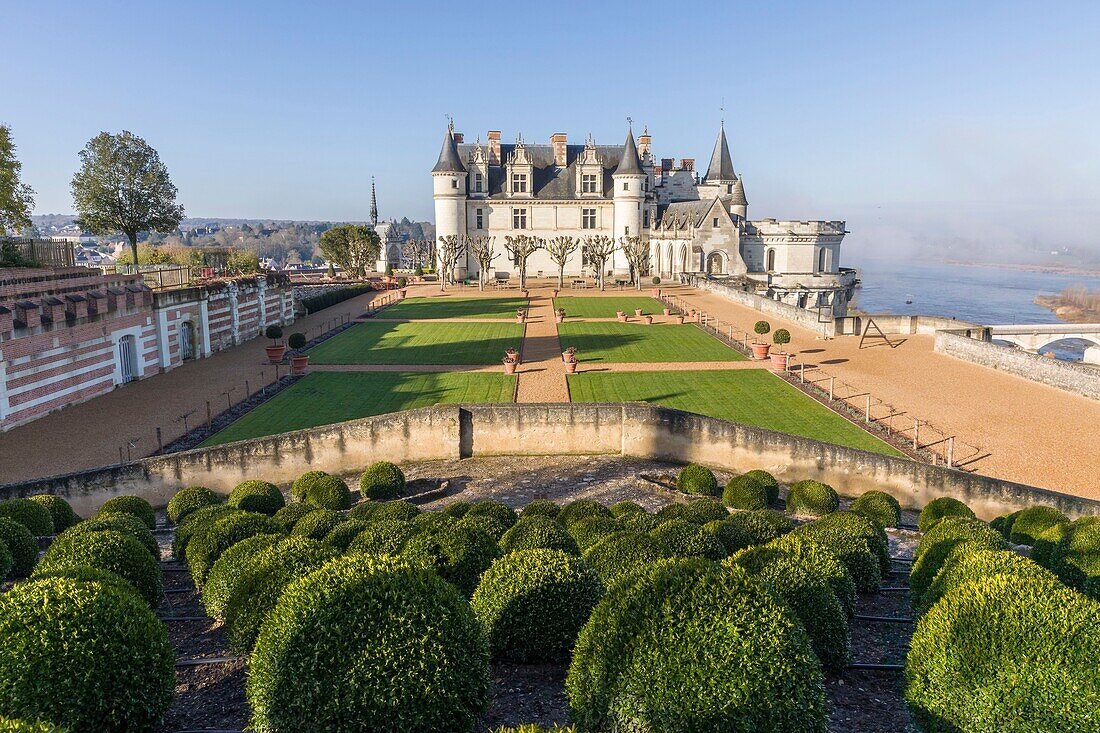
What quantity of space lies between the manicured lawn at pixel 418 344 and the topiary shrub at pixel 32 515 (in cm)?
1950

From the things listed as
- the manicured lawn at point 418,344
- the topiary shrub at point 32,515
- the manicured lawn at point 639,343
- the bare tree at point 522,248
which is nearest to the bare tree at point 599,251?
the bare tree at point 522,248

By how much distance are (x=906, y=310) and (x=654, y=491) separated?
9605 cm

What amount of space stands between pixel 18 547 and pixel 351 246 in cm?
7372

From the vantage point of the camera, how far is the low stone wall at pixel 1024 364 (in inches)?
1031

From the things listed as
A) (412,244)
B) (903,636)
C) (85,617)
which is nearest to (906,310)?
(412,244)

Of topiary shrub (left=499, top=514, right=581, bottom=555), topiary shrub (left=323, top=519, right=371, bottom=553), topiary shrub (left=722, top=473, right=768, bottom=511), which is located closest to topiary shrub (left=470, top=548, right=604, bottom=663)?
topiary shrub (left=499, top=514, right=581, bottom=555)

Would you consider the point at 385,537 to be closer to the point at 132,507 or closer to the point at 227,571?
the point at 227,571

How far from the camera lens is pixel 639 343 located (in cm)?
3797

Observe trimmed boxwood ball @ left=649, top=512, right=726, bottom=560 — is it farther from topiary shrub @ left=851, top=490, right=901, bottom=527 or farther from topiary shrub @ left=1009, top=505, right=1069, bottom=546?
topiary shrub @ left=1009, top=505, right=1069, bottom=546

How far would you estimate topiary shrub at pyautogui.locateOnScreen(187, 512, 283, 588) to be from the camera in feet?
35.7

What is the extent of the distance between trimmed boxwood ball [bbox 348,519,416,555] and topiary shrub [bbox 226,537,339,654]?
0.89m

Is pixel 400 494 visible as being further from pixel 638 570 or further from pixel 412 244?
pixel 412 244

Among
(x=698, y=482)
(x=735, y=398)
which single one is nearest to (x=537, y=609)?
(x=698, y=482)

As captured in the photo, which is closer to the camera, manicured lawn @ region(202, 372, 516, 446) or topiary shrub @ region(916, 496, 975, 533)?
topiary shrub @ region(916, 496, 975, 533)
